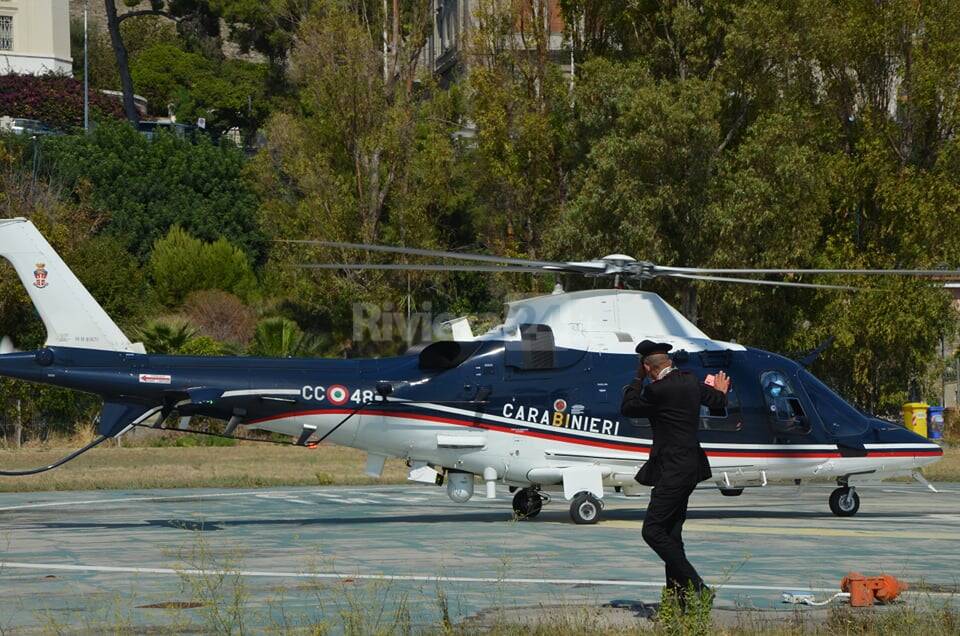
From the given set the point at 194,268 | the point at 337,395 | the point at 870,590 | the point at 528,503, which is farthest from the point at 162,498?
the point at 194,268

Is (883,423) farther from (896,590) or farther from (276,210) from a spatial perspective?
(276,210)

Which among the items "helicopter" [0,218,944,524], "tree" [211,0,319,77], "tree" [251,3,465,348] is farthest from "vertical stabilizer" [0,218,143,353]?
"tree" [211,0,319,77]

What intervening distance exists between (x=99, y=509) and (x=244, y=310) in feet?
100

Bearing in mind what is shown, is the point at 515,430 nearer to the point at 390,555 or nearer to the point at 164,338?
the point at 390,555

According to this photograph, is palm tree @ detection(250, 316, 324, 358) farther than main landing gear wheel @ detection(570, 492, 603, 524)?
Yes

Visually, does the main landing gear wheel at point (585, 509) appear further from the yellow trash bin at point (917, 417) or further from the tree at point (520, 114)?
the tree at point (520, 114)

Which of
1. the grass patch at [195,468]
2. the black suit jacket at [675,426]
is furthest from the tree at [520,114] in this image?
the black suit jacket at [675,426]

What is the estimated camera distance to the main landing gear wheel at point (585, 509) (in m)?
17.6

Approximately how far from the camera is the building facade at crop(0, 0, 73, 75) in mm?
96188

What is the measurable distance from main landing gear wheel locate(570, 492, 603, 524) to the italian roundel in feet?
11.0

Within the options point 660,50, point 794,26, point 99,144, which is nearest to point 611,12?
point 660,50

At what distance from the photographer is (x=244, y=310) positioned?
50.6 meters

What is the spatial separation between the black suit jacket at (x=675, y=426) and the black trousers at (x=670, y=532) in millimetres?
102

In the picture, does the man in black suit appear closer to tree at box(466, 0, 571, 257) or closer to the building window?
tree at box(466, 0, 571, 257)
